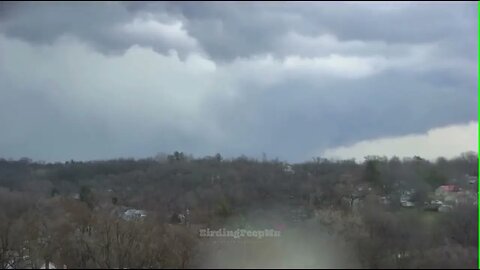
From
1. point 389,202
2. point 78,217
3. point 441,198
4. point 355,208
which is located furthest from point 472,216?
point 78,217

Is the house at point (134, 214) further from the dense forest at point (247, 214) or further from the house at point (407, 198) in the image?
the house at point (407, 198)

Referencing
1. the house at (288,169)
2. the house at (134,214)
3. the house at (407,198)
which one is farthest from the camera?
the house at (134,214)

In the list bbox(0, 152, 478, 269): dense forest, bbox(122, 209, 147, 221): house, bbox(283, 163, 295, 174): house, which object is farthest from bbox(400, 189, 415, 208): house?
bbox(122, 209, 147, 221): house

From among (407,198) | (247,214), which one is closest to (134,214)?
(247,214)

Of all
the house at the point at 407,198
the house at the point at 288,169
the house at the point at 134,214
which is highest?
the house at the point at 288,169

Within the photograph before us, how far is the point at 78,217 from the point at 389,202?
64.7ft

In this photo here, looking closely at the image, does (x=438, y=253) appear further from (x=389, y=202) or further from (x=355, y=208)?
(x=355, y=208)

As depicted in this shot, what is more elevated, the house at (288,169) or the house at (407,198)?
the house at (288,169)

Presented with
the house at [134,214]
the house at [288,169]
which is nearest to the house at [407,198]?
the house at [288,169]

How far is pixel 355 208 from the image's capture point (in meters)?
22.2

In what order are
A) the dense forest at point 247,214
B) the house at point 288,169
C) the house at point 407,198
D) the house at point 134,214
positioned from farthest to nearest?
1. the house at point 134,214
2. the house at point 288,169
3. the house at point 407,198
4. the dense forest at point 247,214

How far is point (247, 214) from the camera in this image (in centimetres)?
2373

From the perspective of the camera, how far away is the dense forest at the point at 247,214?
15.8 metres

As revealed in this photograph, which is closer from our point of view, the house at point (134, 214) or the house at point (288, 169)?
the house at point (288, 169)
